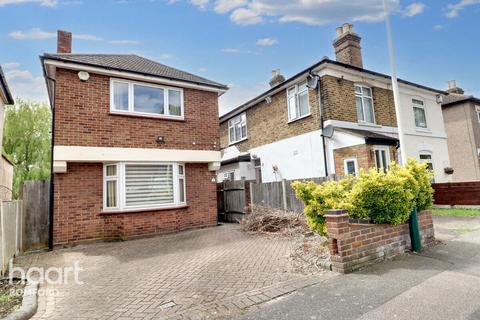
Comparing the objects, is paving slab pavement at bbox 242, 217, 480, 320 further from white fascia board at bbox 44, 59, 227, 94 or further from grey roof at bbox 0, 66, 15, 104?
grey roof at bbox 0, 66, 15, 104

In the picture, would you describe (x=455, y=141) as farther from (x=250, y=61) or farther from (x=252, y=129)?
(x=250, y=61)

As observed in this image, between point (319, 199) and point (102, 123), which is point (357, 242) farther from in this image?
point (102, 123)

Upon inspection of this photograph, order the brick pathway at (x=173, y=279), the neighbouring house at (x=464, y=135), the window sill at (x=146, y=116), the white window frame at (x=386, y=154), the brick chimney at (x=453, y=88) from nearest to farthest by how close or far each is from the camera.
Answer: the brick pathway at (x=173, y=279), the window sill at (x=146, y=116), the white window frame at (x=386, y=154), the neighbouring house at (x=464, y=135), the brick chimney at (x=453, y=88)

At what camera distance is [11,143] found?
63.5ft

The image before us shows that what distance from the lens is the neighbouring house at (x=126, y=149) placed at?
8281mm

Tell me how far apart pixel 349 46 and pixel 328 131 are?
18.0 ft

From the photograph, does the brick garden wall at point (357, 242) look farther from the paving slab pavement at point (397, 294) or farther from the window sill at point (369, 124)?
the window sill at point (369, 124)

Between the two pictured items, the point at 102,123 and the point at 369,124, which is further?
the point at 369,124

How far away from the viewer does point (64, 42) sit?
11.0 metres

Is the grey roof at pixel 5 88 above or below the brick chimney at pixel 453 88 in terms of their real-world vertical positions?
below

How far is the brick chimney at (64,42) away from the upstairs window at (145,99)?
3.80 meters

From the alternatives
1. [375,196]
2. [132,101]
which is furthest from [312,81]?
[375,196]

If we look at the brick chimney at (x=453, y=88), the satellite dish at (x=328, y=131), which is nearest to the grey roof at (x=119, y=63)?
the satellite dish at (x=328, y=131)

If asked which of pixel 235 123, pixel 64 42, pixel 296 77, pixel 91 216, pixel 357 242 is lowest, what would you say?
pixel 357 242
